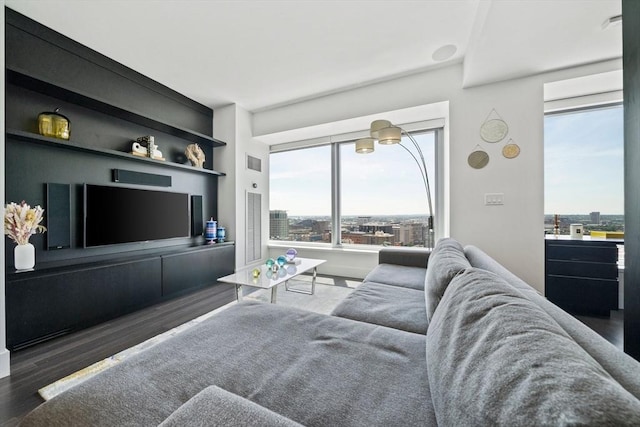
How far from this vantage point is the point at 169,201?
10.8ft

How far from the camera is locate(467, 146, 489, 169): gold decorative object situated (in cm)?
285

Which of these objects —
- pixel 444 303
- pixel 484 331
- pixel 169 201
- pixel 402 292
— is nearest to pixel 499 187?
pixel 402 292

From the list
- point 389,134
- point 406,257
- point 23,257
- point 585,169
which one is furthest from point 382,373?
point 585,169

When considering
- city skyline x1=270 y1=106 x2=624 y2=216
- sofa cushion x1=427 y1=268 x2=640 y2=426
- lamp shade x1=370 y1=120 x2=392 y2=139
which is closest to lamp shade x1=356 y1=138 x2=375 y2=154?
lamp shade x1=370 y1=120 x2=392 y2=139

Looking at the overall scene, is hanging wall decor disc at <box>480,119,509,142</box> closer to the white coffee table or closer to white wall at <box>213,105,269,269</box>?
the white coffee table

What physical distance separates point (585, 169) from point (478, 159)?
1.23 meters

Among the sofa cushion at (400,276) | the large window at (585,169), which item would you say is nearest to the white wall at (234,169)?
the sofa cushion at (400,276)

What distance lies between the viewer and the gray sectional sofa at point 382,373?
44 centimetres

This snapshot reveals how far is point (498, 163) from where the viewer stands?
2.81 m

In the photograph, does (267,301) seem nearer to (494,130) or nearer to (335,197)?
(335,197)

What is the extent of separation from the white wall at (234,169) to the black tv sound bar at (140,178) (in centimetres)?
87

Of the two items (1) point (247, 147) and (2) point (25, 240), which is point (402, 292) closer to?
(2) point (25, 240)

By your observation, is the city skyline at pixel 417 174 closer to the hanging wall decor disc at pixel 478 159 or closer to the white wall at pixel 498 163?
the white wall at pixel 498 163

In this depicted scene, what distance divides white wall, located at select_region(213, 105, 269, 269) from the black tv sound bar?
34.4 inches
